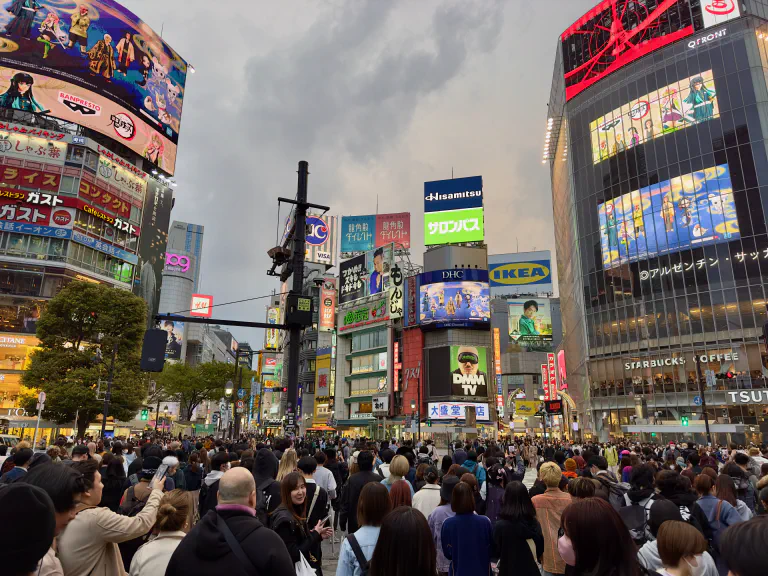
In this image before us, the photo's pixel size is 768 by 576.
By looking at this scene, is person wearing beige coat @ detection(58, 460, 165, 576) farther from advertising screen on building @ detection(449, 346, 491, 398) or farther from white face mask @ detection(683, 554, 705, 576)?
advertising screen on building @ detection(449, 346, 491, 398)

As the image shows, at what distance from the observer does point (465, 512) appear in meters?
5.33

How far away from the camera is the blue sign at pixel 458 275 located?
68.3 m

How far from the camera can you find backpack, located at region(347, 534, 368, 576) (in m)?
4.18

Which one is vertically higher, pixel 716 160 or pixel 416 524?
pixel 716 160

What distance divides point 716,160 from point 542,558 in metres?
56.9

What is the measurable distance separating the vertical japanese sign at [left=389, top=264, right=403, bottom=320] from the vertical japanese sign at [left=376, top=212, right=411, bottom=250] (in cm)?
2165

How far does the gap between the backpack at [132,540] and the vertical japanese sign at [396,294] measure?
65.9 metres

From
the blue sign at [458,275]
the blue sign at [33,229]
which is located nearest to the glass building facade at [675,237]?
the blue sign at [458,275]

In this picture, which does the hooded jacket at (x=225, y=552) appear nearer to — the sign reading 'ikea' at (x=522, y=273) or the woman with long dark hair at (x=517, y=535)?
the woman with long dark hair at (x=517, y=535)

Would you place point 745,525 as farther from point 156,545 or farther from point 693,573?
point 156,545

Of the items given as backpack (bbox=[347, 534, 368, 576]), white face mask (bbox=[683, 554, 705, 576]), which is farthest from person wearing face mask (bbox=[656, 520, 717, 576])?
backpack (bbox=[347, 534, 368, 576])

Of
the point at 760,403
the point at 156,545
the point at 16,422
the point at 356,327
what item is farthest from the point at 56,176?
the point at 760,403

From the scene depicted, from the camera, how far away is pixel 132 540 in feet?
19.4

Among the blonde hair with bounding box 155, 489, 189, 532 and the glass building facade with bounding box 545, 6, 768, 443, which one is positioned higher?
the glass building facade with bounding box 545, 6, 768, 443
